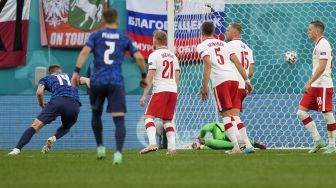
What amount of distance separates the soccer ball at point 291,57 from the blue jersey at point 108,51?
30.6 feet

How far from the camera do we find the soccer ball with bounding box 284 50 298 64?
2030 cm

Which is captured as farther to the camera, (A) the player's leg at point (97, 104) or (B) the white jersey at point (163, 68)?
(B) the white jersey at point (163, 68)

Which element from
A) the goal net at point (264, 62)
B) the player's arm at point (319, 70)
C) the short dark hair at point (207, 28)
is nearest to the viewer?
the short dark hair at point (207, 28)

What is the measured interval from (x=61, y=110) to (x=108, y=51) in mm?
5426

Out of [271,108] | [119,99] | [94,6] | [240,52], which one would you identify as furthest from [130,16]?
[119,99]

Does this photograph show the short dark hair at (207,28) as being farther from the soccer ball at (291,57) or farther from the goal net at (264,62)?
the soccer ball at (291,57)

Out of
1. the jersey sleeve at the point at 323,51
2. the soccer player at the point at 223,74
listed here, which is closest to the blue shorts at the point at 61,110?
the soccer player at the point at 223,74

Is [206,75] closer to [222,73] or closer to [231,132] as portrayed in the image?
[222,73]

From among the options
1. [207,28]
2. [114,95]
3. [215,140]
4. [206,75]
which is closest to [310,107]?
[206,75]

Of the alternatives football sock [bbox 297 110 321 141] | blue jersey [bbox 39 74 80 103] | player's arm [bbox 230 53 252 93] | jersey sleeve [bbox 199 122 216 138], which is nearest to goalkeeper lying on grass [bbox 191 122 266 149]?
jersey sleeve [bbox 199 122 216 138]

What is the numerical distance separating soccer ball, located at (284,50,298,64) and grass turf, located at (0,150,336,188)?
8303 mm

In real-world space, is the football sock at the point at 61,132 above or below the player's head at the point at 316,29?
below

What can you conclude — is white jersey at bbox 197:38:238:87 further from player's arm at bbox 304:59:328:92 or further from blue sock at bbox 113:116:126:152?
blue sock at bbox 113:116:126:152

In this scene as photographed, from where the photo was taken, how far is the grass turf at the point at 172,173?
8.41 m
